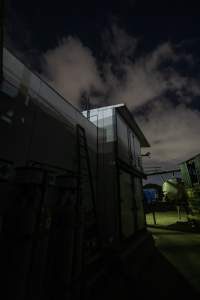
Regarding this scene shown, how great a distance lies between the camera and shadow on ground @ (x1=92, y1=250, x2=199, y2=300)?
3293 mm

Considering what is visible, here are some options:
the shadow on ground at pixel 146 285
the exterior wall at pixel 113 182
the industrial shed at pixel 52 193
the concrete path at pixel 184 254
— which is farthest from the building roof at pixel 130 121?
the concrete path at pixel 184 254

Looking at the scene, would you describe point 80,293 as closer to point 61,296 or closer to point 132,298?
point 61,296

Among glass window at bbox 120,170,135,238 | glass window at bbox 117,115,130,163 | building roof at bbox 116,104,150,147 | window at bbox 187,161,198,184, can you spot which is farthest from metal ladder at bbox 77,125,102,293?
window at bbox 187,161,198,184

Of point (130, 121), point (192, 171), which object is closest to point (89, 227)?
point (130, 121)

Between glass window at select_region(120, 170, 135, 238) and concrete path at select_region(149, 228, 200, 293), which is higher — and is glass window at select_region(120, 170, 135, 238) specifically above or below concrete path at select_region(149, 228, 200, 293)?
above

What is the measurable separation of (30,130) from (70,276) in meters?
2.76

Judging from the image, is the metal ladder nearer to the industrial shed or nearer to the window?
the industrial shed

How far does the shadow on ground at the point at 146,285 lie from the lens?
329 centimetres

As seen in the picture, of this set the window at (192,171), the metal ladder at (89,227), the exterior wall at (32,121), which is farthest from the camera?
the window at (192,171)

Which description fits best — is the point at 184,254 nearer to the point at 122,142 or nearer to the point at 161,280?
the point at 161,280

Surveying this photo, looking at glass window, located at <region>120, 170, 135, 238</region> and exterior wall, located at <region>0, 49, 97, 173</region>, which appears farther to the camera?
glass window, located at <region>120, 170, 135, 238</region>

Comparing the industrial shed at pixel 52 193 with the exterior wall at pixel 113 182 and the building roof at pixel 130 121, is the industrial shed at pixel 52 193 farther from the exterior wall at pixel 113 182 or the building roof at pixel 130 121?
the building roof at pixel 130 121

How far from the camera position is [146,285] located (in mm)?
3705

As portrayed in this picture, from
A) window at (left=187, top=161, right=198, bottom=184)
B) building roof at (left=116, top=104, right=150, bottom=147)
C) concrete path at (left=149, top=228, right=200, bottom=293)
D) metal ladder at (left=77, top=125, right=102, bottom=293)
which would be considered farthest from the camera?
window at (left=187, top=161, right=198, bottom=184)
